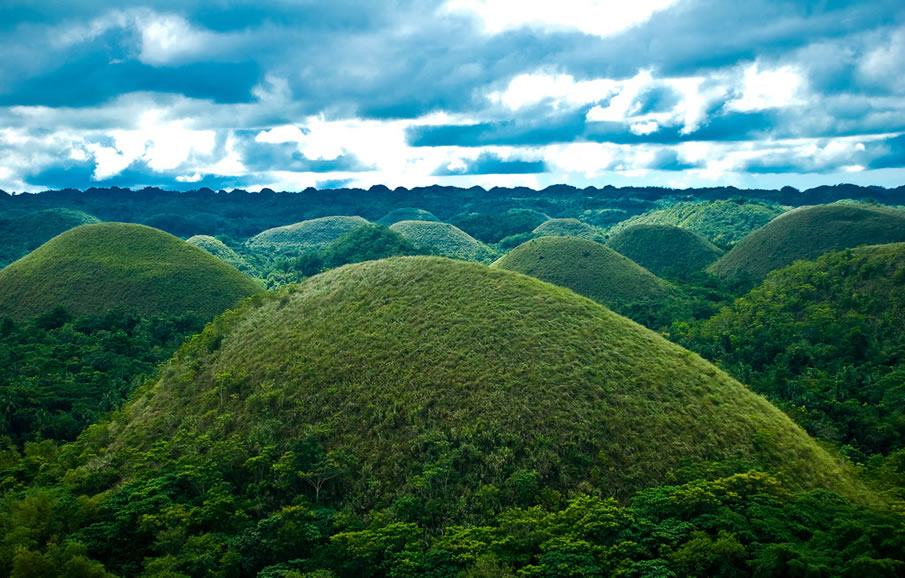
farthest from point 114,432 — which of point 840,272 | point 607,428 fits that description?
point 840,272

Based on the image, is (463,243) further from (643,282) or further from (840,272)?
(840,272)

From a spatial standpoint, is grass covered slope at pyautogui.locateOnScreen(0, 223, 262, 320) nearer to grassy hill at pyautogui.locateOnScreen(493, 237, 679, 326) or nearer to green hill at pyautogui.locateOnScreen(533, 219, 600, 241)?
grassy hill at pyautogui.locateOnScreen(493, 237, 679, 326)

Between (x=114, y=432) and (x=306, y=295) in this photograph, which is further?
(x=306, y=295)

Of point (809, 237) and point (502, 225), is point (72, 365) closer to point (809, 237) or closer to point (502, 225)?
point (809, 237)

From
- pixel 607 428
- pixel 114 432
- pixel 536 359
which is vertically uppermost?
pixel 536 359

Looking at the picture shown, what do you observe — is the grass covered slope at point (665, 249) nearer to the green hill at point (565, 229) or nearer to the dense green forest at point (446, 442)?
the green hill at point (565, 229)

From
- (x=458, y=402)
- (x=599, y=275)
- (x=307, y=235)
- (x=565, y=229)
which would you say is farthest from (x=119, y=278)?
(x=565, y=229)

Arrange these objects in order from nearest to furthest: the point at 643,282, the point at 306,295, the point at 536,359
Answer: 1. the point at 536,359
2. the point at 306,295
3. the point at 643,282
